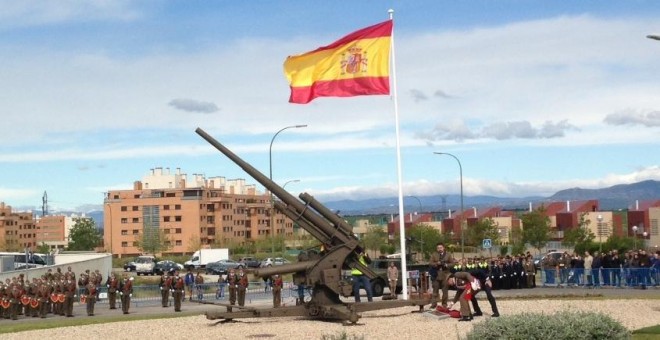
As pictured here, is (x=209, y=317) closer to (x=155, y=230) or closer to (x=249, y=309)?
(x=249, y=309)

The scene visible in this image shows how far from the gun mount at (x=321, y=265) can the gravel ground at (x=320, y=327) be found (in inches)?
12.2

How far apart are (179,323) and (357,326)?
506 centimetres

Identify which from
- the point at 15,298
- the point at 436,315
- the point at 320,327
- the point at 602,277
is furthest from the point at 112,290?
the point at 602,277

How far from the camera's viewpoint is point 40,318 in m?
32.6

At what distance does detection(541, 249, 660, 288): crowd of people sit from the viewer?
120 feet

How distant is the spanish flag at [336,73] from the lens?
25859mm

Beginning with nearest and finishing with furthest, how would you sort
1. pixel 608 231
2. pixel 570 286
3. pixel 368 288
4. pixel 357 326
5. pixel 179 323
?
pixel 357 326
pixel 179 323
pixel 368 288
pixel 570 286
pixel 608 231

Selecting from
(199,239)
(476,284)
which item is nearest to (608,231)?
(199,239)

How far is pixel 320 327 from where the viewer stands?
75.0 feet

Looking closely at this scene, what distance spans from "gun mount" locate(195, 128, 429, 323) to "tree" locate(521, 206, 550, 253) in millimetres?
72170

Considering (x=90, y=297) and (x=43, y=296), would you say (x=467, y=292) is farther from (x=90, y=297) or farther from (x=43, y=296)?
(x=43, y=296)

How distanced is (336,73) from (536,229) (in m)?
71.6

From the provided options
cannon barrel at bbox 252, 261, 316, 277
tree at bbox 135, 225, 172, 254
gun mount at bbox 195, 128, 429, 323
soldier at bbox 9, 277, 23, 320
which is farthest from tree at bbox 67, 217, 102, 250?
cannon barrel at bbox 252, 261, 316, 277

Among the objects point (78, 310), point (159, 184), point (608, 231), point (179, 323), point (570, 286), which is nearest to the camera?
point (179, 323)
